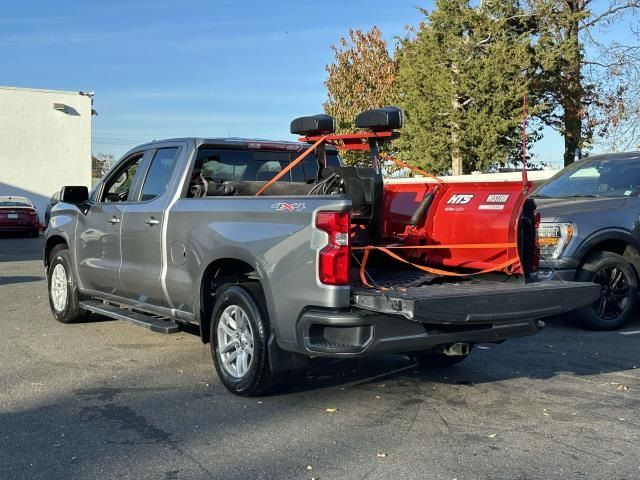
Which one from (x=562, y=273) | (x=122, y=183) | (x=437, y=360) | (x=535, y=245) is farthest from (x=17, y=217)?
(x=535, y=245)

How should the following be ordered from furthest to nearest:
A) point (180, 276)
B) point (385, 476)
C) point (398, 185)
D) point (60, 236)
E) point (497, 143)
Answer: point (497, 143) < point (60, 236) < point (398, 185) < point (180, 276) < point (385, 476)

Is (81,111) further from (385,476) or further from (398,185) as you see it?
(385,476)

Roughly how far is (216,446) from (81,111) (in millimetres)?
31871

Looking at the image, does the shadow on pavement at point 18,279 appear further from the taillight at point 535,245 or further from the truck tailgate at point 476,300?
the taillight at point 535,245

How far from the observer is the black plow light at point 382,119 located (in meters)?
5.27

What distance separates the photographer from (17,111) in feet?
105

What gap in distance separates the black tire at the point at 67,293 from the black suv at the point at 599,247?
5191 millimetres

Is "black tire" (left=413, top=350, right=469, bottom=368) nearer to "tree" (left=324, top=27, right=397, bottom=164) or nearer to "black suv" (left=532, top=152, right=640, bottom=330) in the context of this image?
"black suv" (left=532, top=152, right=640, bottom=330)

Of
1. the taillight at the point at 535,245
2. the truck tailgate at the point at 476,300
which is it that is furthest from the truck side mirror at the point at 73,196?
the taillight at the point at 535,245

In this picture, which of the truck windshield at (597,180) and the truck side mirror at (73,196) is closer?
the truck side mirror at (73,196)

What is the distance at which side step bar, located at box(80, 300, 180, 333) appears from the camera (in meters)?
5.90

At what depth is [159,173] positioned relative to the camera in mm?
6414

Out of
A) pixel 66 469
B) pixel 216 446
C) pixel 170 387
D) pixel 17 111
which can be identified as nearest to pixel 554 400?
pixel 216 446

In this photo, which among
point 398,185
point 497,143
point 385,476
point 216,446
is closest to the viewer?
point 385,476
